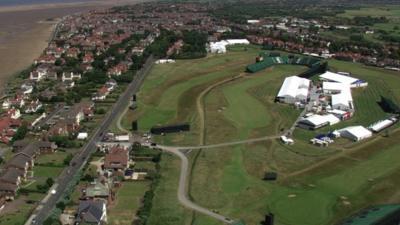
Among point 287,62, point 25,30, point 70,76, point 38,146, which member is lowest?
point 287,62

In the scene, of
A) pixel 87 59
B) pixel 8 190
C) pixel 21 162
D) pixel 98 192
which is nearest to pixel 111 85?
pixel 87 59

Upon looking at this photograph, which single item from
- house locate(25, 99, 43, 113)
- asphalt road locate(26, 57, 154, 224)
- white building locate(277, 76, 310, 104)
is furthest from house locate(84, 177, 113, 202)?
white building locate(277, 76, 310, 104)

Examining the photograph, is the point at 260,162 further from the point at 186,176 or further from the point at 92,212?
the point at 92,212

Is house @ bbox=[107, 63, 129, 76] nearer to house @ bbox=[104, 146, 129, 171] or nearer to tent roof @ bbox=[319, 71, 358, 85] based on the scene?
tent roof @ bbox=[319, 71, 358, 85]

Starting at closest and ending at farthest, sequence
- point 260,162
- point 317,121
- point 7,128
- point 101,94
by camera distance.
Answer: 1. point 260,162
2. point 7,128
3. point 317,121
4. point 101,94

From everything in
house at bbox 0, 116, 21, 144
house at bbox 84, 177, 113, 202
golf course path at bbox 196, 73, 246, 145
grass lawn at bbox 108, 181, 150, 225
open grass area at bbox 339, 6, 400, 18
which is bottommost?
open grass area at bbox 339, 6, 400, 18

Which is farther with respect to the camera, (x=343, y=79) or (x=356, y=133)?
(x=343, y=79)

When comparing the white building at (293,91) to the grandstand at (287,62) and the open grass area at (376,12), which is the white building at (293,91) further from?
the open grass area at (376,12)

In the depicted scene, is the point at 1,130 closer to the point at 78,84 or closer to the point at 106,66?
the point at 78,84
